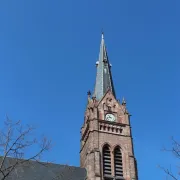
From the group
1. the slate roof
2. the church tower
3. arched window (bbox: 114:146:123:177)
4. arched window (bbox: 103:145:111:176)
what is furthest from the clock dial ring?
the slate roof

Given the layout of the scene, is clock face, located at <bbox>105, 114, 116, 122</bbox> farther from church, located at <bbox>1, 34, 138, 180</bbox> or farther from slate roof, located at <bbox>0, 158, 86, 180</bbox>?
slate roof, located at <bbox>0, 158, 86, 180</bbox>

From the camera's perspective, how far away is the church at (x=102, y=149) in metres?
30.2

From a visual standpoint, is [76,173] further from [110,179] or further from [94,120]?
[94,120]

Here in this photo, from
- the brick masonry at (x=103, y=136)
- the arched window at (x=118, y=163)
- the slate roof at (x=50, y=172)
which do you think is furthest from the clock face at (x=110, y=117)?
the slate roof at (x=50, y=172)

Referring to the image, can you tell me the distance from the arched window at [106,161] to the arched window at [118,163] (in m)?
0.59

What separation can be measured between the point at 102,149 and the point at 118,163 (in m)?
1.87

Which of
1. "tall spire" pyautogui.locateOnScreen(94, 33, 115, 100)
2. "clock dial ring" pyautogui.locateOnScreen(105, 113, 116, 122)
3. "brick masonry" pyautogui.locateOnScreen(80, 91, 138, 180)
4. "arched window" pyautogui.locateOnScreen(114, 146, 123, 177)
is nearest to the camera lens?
"brick masonry" pyautogui.locateOnScreen(80, 91, 138, 180)

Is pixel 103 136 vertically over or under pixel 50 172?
over

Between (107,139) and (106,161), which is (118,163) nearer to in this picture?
(106,161)

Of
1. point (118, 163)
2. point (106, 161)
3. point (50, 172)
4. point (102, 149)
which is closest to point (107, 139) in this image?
point (102, 149)

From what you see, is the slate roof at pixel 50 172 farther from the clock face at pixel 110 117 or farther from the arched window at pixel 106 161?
the clock face at pixel 110 117

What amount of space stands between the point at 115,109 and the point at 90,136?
5.02 metres

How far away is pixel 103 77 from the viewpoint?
40656 mm

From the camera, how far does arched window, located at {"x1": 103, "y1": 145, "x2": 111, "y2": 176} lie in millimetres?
30859
